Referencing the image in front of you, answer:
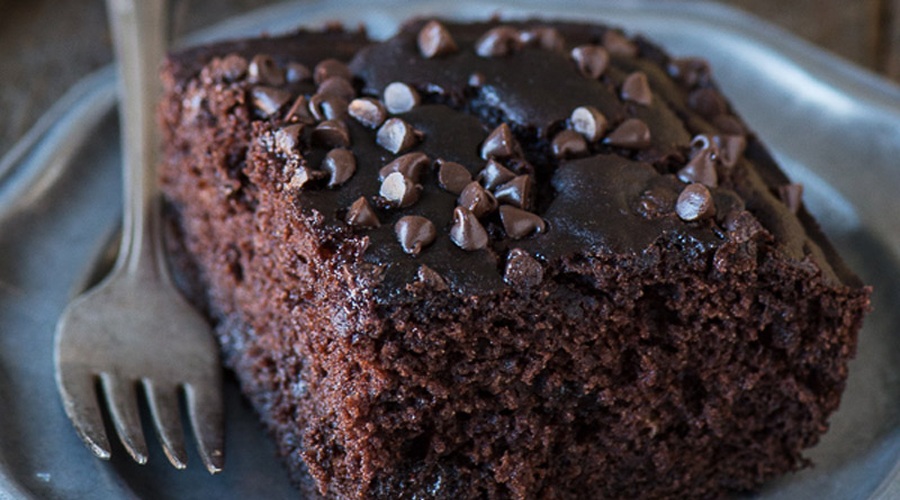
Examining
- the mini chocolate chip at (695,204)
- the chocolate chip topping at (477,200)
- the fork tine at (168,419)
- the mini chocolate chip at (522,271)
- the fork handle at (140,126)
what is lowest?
the fork tine at (168,419)

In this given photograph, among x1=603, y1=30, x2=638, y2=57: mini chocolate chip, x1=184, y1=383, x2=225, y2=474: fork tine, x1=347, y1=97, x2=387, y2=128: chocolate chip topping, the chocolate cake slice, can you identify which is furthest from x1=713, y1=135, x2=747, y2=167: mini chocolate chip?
x1=184, y1=383, x2=225, y2=474: fork tine

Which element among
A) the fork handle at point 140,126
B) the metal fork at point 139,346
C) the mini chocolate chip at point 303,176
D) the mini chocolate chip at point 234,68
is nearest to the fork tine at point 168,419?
the metal fork at point 139,346

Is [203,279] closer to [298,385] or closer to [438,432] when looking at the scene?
[298,385]

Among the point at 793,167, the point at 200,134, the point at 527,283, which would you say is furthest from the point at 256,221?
the point at 793,167

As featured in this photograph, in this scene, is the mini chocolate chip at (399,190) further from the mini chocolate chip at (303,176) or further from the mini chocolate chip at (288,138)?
the mini chocolate chip at (288,138)

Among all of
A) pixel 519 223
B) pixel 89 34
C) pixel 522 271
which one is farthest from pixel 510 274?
pixel 89 34

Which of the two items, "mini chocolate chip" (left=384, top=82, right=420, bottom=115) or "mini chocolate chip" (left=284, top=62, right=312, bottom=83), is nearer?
"mini chocolate chip" (left=384, top=82, right=420, bottom=115)

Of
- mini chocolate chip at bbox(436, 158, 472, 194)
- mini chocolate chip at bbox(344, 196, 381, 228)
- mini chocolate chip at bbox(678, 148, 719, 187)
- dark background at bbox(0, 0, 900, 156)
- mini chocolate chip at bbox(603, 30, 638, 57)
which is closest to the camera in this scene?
mini chocolate chip at bbox(344, 196, 381, 228)

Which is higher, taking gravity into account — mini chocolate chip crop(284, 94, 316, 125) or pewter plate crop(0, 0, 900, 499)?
mini chocolate chip crop(284, 94, 316, 125)

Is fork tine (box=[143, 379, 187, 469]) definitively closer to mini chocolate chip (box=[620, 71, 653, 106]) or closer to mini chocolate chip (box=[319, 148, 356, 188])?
mini chocolate chip (box=[319, 148, 356, 188])
